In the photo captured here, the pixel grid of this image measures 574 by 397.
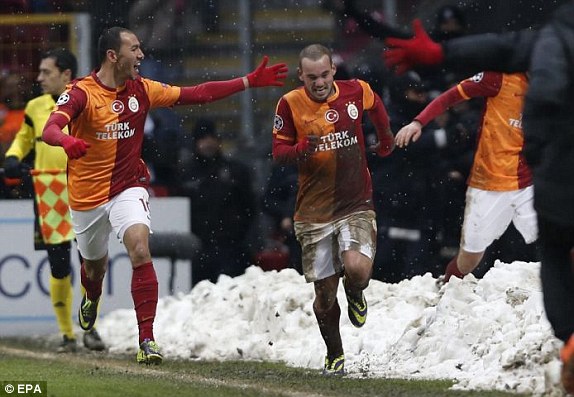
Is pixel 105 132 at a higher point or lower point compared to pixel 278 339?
higher

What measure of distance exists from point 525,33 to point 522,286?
364cm

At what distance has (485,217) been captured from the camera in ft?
38.8

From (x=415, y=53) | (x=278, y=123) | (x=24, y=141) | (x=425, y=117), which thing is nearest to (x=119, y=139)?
(x=278, y=123)

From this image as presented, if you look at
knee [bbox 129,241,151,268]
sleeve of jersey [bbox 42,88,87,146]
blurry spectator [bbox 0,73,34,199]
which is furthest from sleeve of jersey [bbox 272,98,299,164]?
blurry spectator [bbox 0,73,34,199]

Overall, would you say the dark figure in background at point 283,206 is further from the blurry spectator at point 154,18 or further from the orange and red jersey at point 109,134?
the orange and red jersey at point 109,134

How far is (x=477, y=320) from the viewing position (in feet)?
32.4

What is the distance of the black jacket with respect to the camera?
6.95 metres

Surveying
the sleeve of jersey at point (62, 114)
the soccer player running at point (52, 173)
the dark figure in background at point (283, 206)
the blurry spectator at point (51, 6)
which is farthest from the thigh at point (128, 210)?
the blurry spectator at point (51, 6)

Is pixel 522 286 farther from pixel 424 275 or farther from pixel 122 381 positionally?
pixel 122 381

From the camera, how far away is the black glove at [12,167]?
12.8 m

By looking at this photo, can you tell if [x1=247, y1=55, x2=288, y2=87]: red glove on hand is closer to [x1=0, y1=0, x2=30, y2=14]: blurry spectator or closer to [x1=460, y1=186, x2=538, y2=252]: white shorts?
[x1=460, y1=186, x2=538, y2=252]: white shorts

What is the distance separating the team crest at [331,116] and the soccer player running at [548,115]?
8.30 ft

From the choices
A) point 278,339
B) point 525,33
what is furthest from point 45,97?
point 525,33

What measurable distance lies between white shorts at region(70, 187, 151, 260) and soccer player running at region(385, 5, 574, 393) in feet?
11.6
